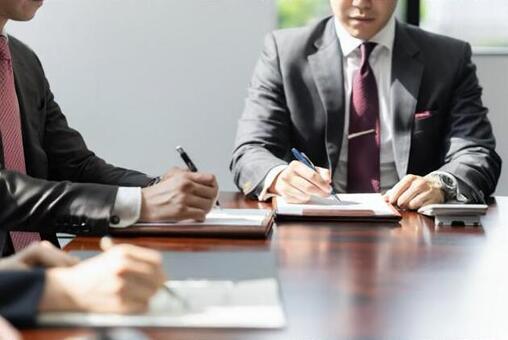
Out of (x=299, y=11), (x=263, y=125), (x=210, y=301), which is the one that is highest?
(x=210, y=301)

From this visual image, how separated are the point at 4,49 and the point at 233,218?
952mm

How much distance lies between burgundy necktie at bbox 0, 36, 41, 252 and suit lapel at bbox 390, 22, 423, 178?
4.12ft

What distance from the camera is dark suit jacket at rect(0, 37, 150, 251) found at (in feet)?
7.60

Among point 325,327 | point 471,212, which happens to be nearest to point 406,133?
point 471,212

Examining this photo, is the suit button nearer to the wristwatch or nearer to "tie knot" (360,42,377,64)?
the wristwatch

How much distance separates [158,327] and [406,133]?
215cm

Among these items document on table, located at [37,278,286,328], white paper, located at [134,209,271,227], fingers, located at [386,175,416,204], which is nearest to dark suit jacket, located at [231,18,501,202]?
fingers, located at [386,175,416,204]

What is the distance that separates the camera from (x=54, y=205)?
2.36 m

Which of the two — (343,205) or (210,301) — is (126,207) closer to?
(343,205)

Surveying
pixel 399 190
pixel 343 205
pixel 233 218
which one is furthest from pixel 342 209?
pixel 233 218

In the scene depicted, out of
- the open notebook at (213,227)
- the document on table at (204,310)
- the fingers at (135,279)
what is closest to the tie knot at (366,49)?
the open notebook at (213,227)

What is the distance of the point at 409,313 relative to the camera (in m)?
1.53

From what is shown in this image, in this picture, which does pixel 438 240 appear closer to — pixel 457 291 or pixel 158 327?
pixel 457 291

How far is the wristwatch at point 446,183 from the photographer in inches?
113
